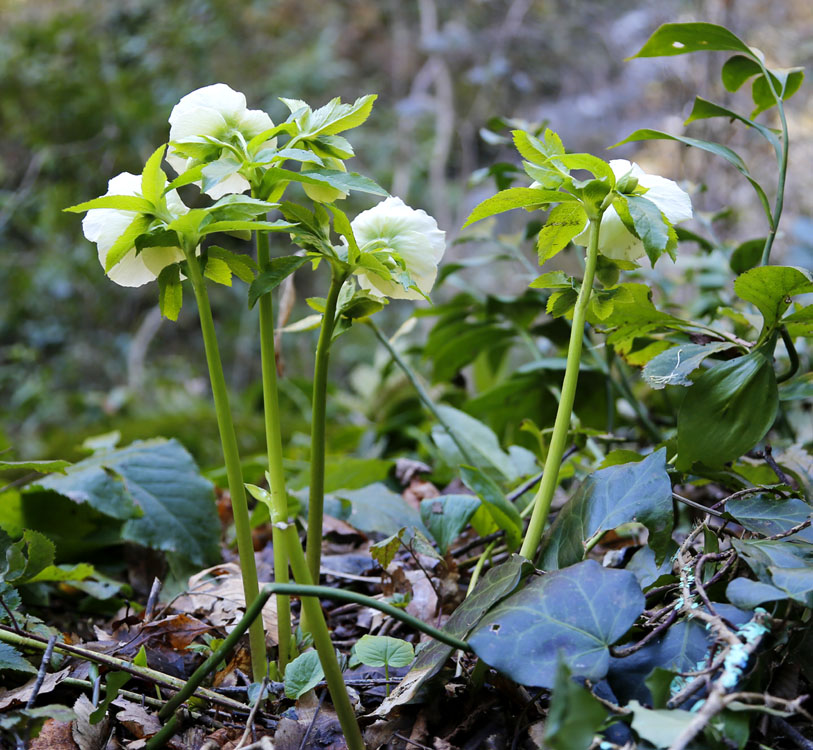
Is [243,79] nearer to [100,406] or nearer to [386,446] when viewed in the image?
[100,406]

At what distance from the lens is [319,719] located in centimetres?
53

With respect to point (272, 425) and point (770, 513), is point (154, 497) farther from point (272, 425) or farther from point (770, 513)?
point (770, 513)

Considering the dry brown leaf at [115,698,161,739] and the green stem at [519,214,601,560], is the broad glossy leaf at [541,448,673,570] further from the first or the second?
the dry brown leaf at [115,698,161,739]

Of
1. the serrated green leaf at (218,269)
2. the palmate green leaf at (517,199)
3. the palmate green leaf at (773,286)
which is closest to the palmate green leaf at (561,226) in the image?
the palmate green leaf at (517,199)

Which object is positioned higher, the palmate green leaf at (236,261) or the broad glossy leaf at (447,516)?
the palmate green leaf at (236,261)

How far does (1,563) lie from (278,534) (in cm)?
28

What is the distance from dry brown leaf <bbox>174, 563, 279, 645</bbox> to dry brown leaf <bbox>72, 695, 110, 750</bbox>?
148mm

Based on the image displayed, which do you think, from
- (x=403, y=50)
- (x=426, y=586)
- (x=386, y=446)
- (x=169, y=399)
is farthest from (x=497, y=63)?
(x=426, y=586)

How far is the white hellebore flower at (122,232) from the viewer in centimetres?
48

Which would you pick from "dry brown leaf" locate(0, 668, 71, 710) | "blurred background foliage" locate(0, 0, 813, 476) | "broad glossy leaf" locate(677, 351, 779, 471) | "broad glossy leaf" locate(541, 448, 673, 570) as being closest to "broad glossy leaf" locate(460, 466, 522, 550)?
Result: "broad glossy leaf" locate(541, 448, 673, 570)

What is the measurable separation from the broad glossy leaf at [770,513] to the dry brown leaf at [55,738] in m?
0.55

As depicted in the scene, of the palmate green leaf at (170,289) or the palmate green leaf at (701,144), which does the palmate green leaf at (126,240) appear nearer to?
the palmate green leaf at (170,289)

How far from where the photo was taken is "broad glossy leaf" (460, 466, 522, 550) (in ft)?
2.00

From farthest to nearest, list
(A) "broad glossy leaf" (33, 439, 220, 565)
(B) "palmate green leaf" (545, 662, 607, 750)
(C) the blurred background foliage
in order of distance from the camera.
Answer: (C) the blurred background foliage < (A) "broad glossy leaf" (33, 439, 220, 565) < (B) "palmate green leaf" (545, 662, 607, 750)
